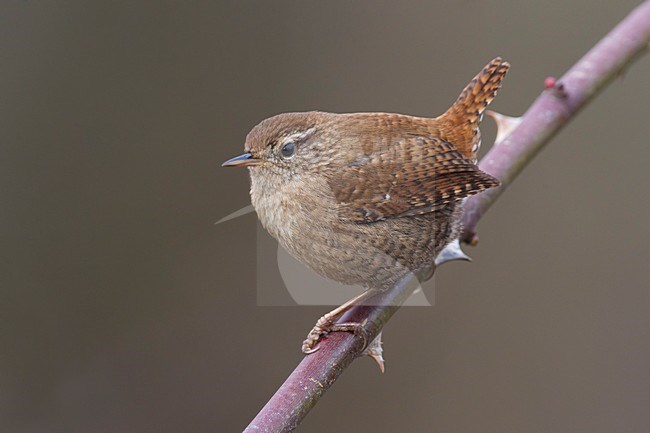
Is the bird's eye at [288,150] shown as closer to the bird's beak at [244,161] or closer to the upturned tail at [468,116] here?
the bird's beak at [244,161]

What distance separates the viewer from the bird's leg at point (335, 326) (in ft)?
7.28

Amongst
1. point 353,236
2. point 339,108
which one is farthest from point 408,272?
point 339,108

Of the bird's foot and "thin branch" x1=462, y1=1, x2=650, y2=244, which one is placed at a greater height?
"thin branch" x1=462, y1=1, x2=650, y2=244

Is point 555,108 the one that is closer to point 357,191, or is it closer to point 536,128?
point 536,128

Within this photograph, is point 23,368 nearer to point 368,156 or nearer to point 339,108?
point 339,108

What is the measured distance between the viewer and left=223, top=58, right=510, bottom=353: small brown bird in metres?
2.35

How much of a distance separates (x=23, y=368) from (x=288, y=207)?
2.27m

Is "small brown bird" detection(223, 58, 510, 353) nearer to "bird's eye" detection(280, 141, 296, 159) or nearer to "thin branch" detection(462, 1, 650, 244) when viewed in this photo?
"bird's eye" detection(280, 141, 296, 159)

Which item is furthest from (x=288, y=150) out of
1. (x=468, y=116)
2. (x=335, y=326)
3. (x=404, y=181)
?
(x=468, y=116)

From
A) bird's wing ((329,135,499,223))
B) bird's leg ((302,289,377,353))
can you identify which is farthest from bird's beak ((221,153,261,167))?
bird's leg ((302,289,377,353))

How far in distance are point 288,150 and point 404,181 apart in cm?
41

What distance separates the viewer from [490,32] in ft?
15.3

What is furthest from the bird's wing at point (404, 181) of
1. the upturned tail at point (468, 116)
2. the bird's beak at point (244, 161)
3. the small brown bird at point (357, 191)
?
the bird's beak at point (244, 161)

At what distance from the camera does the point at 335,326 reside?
7.48ft
